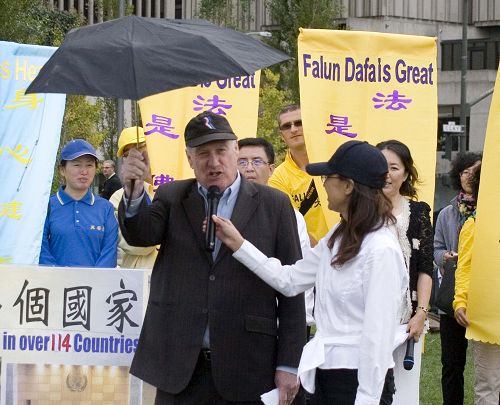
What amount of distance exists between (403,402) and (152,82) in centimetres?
248

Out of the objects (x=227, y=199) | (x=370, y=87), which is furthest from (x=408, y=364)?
(x=370, y=87)

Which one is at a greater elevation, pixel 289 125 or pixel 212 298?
pixel 289 125

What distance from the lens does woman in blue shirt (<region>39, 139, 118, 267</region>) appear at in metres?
7.70

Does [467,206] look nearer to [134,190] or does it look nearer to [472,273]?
[472,273]

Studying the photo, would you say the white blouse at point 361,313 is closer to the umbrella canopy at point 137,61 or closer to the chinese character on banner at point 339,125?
the umbrella canopy at point 137,61

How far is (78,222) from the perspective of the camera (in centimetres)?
775

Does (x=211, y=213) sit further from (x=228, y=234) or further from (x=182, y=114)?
(x=182, y=114)

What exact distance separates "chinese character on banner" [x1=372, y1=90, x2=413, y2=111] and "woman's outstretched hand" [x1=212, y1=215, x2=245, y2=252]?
3845 mm

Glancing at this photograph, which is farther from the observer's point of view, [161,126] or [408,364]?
[161,126]

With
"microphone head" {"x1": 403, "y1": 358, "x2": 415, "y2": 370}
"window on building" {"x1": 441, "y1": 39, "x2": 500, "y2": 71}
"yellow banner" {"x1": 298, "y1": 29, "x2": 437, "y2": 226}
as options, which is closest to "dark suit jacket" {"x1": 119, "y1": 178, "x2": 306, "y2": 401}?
"microphone head" {"x1": 403, "y1": 358, "x2": 415, "y2": 370}

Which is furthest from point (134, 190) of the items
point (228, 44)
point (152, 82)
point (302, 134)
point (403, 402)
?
point (302, 134)

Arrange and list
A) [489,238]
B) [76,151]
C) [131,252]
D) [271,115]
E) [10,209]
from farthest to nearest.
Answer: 1. [271,115]
2. [10,209]
3. [76,151]
4. [131,252]
5. [489,238]

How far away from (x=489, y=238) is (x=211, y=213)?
268 cm

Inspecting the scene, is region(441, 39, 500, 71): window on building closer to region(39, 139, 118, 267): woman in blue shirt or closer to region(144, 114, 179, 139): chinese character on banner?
region(144, 114, 179, 139): chinese character on banner
